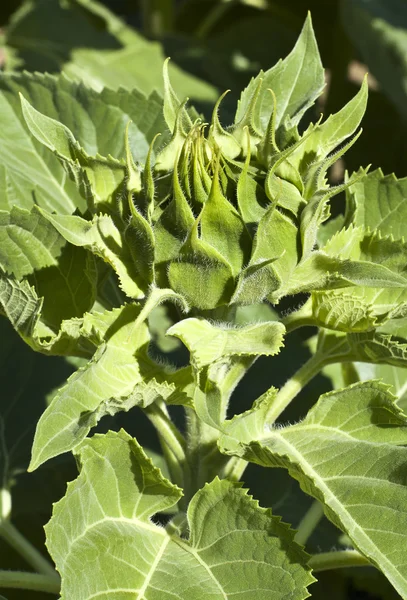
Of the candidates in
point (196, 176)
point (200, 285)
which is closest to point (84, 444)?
point (200, 285)

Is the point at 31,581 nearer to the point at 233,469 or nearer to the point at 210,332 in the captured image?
the point at 233,469

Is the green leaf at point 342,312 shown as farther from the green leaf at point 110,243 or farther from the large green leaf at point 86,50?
the large green leaf at point 86,50

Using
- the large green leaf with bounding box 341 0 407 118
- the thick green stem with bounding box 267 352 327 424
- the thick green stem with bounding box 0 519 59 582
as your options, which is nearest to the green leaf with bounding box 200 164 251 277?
the thick green stem with bounding box 267 352 327 424

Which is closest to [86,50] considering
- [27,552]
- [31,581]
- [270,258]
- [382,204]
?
[382,204]

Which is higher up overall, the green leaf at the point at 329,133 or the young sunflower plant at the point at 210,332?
the green leaf at the point at 329,133

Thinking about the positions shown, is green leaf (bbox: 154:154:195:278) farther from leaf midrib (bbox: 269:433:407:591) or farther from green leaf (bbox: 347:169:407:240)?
green leaf (bbox: 347:169:407:240)

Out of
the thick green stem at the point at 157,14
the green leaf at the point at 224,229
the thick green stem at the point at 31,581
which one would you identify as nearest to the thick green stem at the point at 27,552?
the thick green stem at the point at 31,581

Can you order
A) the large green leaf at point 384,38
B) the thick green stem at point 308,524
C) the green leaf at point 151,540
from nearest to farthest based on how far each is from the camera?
the green leaf at point 151,540 → the thick green stem at point 308,524 → the large green leaf at point 384,38

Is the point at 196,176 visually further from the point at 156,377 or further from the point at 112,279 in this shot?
the point at 112,279
